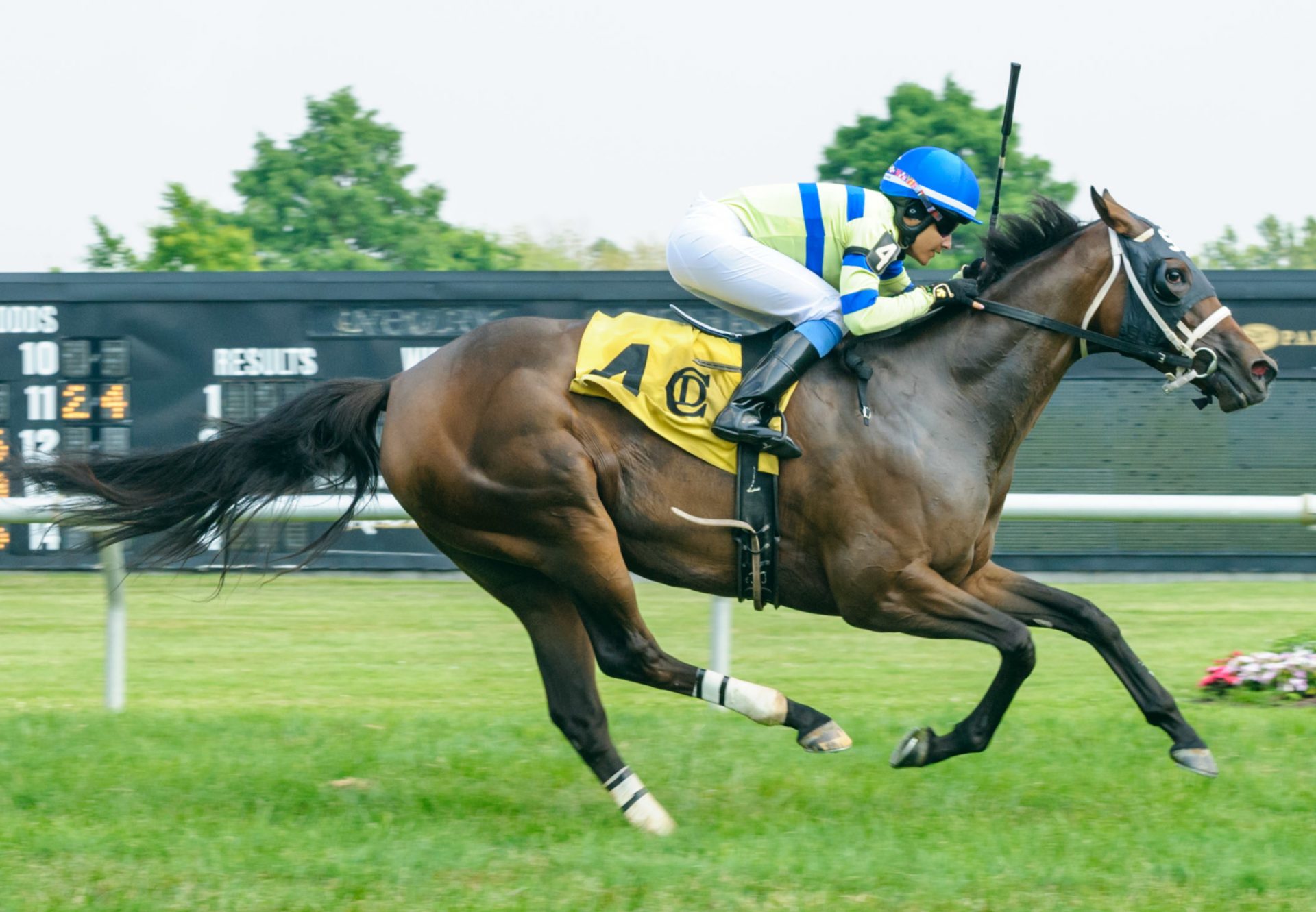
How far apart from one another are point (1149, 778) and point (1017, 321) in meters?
1.47

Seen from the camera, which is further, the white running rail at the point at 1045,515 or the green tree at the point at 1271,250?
the green tree at the point at 1271,250

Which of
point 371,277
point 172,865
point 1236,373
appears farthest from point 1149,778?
point 371,277

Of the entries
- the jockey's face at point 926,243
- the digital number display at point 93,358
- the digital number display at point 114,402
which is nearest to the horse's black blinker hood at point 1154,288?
the jockey's face at point 926,243

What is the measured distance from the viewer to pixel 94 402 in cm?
1123

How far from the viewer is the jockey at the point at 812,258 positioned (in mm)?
4637

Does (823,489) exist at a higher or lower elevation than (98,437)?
higher

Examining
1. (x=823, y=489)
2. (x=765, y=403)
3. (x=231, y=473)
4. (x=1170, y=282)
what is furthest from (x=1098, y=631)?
(x=231, y=473)

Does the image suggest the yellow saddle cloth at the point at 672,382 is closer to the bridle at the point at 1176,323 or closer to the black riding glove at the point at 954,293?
the black riding glove at the point at 954,293

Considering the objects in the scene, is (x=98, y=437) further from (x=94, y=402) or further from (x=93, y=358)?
(x=93, y=358)

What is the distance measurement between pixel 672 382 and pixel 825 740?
1.12 m

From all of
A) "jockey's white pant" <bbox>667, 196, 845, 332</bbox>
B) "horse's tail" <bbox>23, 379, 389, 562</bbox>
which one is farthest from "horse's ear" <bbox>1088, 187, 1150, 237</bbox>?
"horse's tail" <bbox>23, 379, 389, 562</bbox>

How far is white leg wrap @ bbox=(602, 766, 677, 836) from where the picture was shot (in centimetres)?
450

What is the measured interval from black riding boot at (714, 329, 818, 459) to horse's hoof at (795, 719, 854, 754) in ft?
2.56

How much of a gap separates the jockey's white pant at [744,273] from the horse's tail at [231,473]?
41.1 inches
